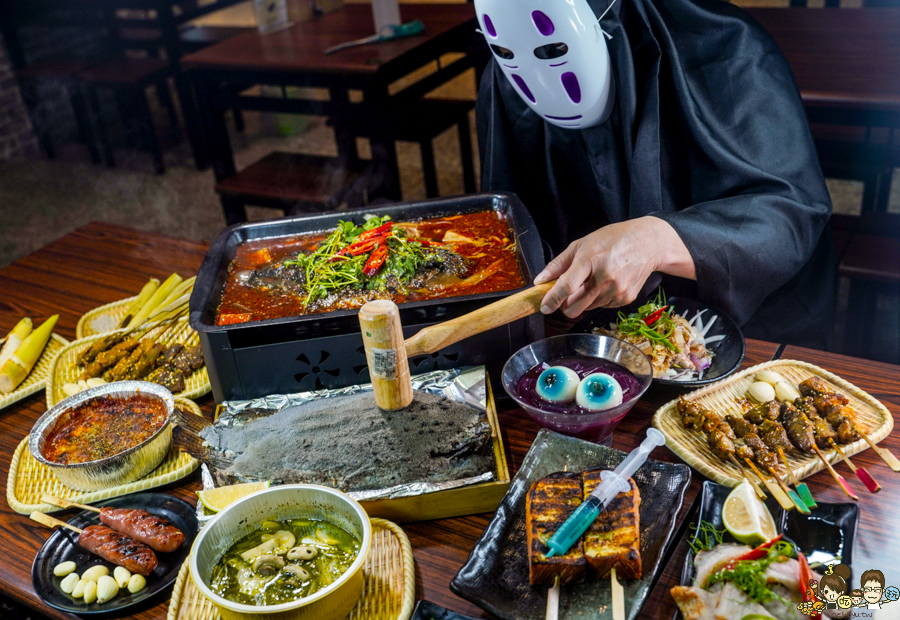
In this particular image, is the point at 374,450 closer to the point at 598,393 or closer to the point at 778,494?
the point at 598,393

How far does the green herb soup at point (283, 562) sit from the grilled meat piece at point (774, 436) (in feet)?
2.78

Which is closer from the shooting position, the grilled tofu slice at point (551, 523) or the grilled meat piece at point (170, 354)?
the grilled tofu slice at point (551, 523)

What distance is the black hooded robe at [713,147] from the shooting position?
6.23 ft

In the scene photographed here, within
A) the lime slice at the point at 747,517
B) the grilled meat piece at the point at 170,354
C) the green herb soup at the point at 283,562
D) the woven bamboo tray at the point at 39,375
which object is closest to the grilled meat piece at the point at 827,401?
the lime slice at the point at 747,517

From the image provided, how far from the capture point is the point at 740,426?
4.95 feet

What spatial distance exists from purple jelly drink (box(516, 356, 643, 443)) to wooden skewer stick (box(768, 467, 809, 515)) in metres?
0.29

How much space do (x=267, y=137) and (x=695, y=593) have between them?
679 centimetres

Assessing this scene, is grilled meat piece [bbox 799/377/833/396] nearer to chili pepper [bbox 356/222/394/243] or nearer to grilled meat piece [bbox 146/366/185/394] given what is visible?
chili pepper [bbox 356/222/394/243]

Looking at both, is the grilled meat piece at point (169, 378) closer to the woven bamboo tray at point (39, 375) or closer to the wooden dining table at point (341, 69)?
the woven bamboo tray at point (39, 375)

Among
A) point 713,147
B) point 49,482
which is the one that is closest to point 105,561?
point 49,482

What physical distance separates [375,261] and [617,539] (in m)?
1.02

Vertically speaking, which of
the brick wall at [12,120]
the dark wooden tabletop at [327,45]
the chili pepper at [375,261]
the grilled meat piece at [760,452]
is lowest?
the brick wall at [12,120]

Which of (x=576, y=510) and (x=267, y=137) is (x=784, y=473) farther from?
(x=267, y=137)

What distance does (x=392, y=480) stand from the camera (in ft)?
4.69
